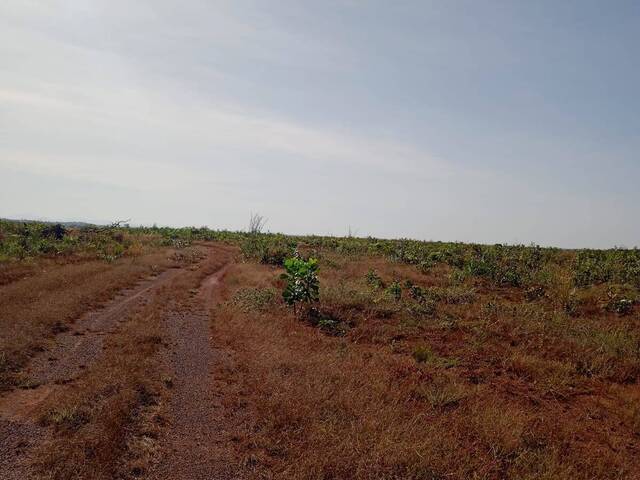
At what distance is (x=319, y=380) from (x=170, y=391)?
309 centimetres

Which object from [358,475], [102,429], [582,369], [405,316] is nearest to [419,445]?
[358,475]

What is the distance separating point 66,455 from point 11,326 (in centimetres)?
764

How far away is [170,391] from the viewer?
813cm

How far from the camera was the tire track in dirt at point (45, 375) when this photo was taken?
227 inches

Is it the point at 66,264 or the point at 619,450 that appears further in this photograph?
the point at 66,264

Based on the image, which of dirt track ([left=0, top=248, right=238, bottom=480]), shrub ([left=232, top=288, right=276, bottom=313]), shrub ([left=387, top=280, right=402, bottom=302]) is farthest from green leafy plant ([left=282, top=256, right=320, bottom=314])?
shrub ([left=387, top=280, right=402, bottom=302])

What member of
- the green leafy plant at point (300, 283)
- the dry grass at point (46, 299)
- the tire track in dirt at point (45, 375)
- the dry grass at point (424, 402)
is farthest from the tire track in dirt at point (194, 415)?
the green leafy plant at point (300, 283)

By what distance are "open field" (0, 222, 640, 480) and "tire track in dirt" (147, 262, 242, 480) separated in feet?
0.12

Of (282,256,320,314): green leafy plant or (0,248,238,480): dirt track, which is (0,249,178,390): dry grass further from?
(282,256,320,314): green leafy plant

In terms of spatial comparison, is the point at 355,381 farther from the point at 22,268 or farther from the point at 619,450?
the point at 22,268

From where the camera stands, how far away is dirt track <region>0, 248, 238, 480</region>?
572cm

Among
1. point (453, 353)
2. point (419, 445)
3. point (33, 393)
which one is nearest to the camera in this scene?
point (419, 445)

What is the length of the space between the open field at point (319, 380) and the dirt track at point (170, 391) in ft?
0.13

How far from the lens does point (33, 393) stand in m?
7.77
